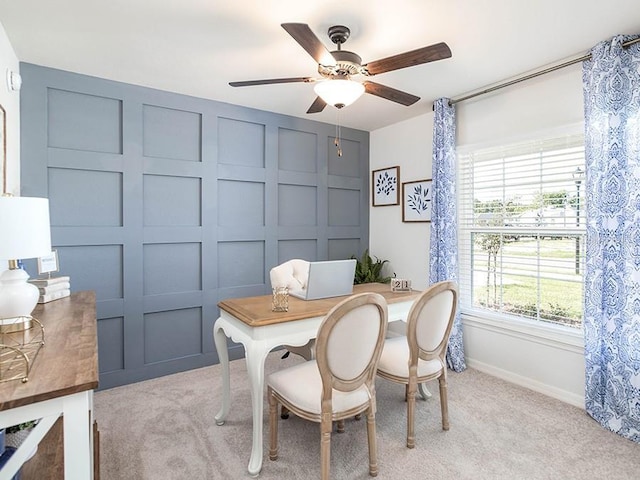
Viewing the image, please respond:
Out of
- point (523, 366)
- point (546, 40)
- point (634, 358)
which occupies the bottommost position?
point (523, 366)

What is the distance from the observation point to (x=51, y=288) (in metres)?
2.26

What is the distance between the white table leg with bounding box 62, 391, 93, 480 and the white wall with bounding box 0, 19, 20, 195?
5.70ft

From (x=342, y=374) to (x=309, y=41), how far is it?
5.46 feet

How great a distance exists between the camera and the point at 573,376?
2736mm

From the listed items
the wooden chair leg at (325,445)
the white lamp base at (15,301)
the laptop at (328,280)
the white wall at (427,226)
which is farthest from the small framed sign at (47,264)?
the white wall at (427,226)

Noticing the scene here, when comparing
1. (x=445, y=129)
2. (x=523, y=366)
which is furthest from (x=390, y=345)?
(x=445, y=129)

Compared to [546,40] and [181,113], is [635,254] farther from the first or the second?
[181,113]

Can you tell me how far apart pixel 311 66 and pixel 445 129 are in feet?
4.72

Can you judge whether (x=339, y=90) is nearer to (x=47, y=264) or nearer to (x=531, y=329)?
(x=47, y=264)

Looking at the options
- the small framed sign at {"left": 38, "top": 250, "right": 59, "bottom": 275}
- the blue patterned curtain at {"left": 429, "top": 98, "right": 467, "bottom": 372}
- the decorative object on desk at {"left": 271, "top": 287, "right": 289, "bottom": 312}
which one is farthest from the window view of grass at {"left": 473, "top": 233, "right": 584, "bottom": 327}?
the small framed sign at {"left": 38, "top": 250, "right": 59, "bottom": 275}

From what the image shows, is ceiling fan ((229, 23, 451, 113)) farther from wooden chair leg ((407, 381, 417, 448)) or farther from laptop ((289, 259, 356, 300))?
wooden chair leg ((407, 381, 417, 448))

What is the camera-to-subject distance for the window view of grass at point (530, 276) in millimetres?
2822

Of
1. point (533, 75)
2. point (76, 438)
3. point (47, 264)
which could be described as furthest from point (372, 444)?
point (533, 75)

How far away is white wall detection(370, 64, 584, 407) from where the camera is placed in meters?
2.75
